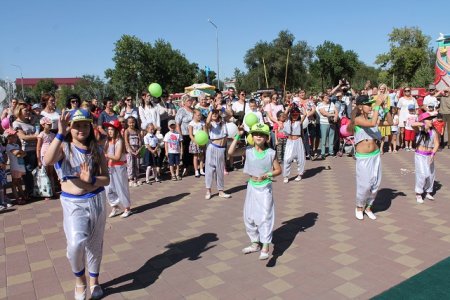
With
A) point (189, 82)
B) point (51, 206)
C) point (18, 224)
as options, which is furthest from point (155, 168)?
point (189, 82)

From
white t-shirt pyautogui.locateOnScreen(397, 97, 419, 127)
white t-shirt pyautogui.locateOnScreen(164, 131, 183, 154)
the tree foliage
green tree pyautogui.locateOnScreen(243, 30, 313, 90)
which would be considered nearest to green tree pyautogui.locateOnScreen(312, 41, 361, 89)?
green tree pyautogui.locateOnScreen(243, 30, 313, 90)

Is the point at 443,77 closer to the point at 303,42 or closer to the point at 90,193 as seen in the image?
the point at 90,193

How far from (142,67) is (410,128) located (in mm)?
56892

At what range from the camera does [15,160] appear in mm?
7793

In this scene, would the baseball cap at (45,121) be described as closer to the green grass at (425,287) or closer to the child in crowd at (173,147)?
the child in crowd at (173,147)

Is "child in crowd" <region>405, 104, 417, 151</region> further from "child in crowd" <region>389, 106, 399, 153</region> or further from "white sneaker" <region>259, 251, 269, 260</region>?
"white sneaker" <region>259, 251, 269, 260</region>

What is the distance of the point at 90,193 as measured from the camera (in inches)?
143

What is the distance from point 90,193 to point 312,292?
2489mm

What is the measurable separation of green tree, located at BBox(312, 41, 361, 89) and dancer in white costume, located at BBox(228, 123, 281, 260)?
65.8 metres

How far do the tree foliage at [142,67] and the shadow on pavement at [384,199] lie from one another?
55.1m

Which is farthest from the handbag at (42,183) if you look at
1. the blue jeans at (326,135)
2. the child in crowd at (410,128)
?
the child in crowd at (410,128)

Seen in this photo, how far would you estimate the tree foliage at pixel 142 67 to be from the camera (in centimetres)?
6191

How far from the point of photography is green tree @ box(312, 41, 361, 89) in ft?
226

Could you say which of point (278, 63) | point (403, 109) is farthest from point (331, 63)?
point (403, 109)
